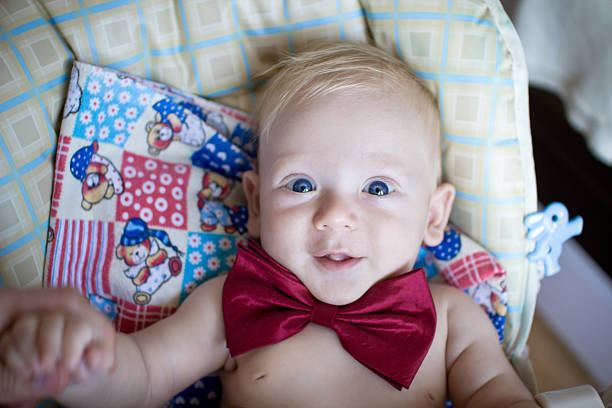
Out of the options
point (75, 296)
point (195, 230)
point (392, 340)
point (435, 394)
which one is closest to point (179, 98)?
point (195, 230)

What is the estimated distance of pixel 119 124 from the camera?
1.07m

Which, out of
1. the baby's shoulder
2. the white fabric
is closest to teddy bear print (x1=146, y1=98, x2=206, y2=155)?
the baby's shoulder

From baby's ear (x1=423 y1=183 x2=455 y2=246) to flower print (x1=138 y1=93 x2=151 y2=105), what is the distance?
0.61m

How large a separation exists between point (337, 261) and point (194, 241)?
1.11 feet

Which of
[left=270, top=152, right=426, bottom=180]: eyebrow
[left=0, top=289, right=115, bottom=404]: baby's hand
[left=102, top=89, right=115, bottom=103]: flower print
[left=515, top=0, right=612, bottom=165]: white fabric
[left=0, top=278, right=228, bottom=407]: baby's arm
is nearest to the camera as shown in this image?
[left=0, top=289, right=115, bottom=404]: baby's hand

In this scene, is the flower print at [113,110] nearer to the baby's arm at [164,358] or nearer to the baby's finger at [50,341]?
the baby's arm at [164,358]

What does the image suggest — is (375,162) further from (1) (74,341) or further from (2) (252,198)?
(1) (74,341)

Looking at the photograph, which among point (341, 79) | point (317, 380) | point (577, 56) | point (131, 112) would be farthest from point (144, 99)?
point (577, 56)

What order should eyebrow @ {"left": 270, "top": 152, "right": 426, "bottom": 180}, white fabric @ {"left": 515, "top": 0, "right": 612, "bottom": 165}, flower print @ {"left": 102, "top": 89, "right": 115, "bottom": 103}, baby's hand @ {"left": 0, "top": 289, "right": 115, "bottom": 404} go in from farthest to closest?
white fabric @ {"left": 515, "top": 0, "right": 612, "bottom": 165} < flower print @ {"left": 102, "top": 89, "right": 115, "bottom": 103} < eyebrow @ {"left": 270, "top": 152, "right": 426, "bottom": 180} < baby's hand @ {"left": 0, "top": 289, "right": 115, "bottom": 404}

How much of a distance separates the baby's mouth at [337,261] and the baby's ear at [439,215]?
0.76 feet

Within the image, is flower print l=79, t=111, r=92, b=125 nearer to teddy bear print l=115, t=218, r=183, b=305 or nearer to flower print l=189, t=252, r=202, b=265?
teddy bear print l=115, t=218, r=183, b=305

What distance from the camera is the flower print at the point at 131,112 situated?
1.07m

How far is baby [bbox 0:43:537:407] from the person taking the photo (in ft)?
3.00

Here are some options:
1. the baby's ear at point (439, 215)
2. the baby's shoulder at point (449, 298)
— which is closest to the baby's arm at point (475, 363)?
the baby's shoulder at point (449, 298)
